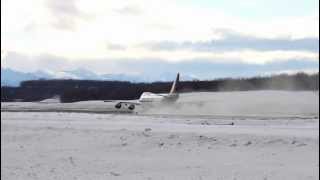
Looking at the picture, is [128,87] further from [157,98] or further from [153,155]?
[153,155]

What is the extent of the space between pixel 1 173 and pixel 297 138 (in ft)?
31.6

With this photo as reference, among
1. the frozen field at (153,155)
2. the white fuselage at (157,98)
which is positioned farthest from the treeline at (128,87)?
the frozen field at (153,155)

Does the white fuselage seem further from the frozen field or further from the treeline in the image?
the frozen field

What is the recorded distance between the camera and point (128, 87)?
103500mm

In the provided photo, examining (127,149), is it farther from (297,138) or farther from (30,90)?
(30,90)

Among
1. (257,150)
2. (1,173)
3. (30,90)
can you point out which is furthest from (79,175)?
(30,90)

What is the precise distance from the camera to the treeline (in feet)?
146

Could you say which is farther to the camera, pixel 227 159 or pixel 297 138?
pixel 297 138

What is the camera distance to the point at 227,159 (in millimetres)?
14828

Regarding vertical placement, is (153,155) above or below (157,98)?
below

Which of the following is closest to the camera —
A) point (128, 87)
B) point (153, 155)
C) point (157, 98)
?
point (153, 155)

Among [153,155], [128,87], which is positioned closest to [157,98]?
[153,155]

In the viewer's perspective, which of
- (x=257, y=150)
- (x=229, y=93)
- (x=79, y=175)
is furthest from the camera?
(x=229, y=93)

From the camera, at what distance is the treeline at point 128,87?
44469 millimetres
